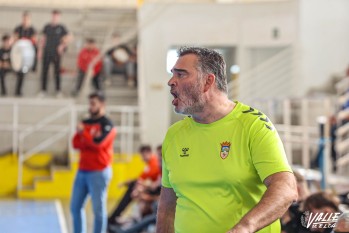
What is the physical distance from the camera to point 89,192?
26.3 feet

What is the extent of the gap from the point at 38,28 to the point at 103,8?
179cm

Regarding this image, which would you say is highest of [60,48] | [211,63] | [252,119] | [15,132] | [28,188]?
[60,48]

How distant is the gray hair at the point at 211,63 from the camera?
2920mm

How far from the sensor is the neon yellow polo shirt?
2.80 metres

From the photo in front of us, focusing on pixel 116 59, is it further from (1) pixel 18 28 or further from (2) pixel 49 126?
(2) pixel 49 126

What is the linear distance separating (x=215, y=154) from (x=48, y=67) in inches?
602

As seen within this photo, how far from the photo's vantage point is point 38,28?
1897 centimetres

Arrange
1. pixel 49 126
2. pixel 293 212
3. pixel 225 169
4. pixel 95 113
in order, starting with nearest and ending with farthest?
pixel 225 169, pixel 293 212, pixel 95 113, pixel 49 126

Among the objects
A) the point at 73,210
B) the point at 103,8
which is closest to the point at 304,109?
the point at 73,210

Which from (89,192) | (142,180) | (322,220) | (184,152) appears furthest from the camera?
(142,180)

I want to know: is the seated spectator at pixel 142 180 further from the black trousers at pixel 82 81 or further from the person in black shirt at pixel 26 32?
the person in black shirt at pixel 26 32

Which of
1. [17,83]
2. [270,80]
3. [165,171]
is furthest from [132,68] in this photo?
[165,171]

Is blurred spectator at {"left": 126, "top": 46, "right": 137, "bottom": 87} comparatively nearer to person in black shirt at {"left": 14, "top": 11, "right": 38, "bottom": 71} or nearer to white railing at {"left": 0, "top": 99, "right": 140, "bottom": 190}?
white railing at {"left": 0, "top": 99, "right": 140, "bottom": 190}

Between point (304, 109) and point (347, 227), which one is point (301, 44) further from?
point (347, 227)
